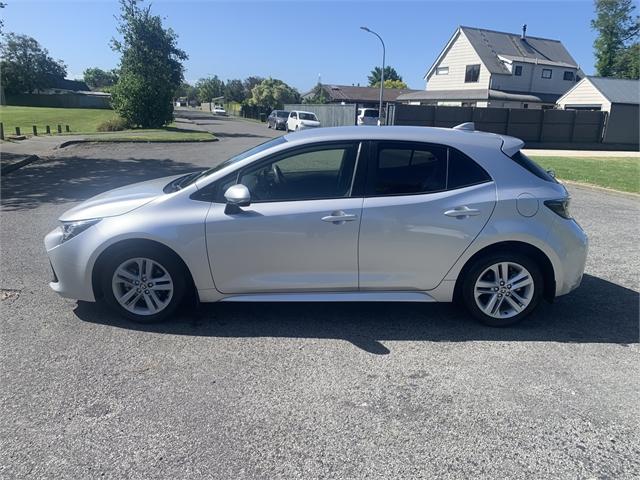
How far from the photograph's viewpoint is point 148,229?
12.7 feet

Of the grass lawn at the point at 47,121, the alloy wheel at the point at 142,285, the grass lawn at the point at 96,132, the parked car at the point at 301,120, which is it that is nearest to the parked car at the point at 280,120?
the parked car at the point at 301,120

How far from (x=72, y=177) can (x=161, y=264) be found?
394 inches

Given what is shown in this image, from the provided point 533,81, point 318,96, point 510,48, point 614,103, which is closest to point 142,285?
point 614,103

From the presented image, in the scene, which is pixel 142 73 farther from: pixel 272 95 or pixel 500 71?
pixel 272 95

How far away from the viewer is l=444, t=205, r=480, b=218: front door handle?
3.94 meters

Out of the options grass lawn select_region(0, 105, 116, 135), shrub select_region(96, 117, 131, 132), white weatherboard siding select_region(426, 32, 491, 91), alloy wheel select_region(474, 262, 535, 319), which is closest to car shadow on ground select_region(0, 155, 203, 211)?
alloy wheel select_region(474, 262, 535, 319)

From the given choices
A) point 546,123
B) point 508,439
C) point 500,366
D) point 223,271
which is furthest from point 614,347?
point 546,123

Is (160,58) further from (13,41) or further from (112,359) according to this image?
(13,41)

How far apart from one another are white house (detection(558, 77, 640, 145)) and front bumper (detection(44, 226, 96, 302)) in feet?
113

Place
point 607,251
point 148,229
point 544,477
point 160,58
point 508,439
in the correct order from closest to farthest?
point 544,477, point 508,439, point 148,229, point 607,251, point 160,58

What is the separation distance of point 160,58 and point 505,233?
118 ft

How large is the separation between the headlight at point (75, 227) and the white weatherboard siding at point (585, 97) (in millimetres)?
34990

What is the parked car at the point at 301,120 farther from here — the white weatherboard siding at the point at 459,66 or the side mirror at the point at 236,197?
the side mirror at the point at 236,197

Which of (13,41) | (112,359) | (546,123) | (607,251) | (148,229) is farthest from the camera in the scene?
(13,41)
